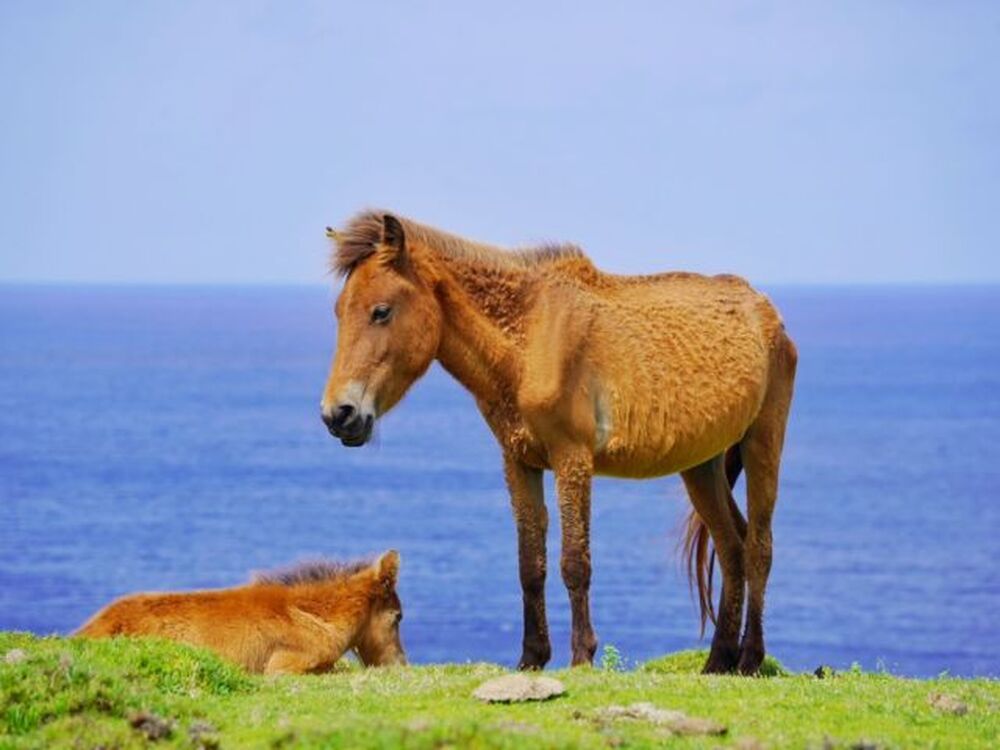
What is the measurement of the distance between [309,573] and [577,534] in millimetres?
3613

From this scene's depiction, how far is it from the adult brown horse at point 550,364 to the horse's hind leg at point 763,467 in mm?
163

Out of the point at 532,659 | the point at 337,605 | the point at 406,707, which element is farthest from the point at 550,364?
the point at 337,605

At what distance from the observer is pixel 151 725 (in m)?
11.2

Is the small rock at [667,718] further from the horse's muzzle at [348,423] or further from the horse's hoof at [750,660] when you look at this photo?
the horse's hoof at [750,660]

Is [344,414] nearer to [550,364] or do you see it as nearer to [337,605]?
[550,364]

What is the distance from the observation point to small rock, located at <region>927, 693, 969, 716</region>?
12586 millimetres

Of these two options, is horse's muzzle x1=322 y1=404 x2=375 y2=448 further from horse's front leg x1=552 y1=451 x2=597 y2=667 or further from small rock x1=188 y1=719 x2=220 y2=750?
small rock x1=188 y1=719 x2=220 y2=750

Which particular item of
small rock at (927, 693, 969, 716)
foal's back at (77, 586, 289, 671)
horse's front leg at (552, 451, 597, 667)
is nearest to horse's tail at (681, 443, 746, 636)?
horse's front leg at (552, 451, 597, 667)

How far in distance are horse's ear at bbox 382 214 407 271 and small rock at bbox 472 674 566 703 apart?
10.8 feet

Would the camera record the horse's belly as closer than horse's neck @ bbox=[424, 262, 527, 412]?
No

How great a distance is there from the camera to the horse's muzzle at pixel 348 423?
13.5 meters

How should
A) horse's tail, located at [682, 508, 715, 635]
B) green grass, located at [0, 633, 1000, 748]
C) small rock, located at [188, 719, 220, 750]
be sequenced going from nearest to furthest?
green grass, located at [0, 633, 1000, 748], small rock, located at [188, 719, 220, 750], horse's tail, located at [682, 508, 715, 635]

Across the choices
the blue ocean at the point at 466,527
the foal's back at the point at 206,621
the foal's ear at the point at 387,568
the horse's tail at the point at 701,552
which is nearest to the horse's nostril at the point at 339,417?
the foal's back at the point at 206,621

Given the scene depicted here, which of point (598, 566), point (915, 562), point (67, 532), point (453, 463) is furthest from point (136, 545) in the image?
point (915, 562)
